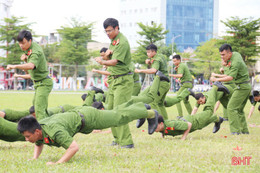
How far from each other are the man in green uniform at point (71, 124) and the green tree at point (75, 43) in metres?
46.8

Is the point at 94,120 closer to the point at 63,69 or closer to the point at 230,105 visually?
the point at 230,105

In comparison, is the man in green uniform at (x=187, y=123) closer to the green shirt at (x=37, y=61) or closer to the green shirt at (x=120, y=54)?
the green shirt at (x=120, y=54)

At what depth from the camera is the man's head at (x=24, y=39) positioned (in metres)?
6.48

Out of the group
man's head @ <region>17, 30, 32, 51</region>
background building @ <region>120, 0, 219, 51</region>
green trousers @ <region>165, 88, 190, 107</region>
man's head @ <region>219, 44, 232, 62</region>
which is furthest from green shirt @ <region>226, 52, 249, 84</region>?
background building @ <region>120, 0, 219, 51</region>

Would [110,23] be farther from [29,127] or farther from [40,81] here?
[29,127]

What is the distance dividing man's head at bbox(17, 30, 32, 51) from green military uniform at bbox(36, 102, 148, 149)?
2.05 metres

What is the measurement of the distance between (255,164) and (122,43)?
299cm

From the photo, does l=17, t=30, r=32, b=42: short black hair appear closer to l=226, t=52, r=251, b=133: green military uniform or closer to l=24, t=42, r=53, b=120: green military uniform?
l=24, t=42, r=53, b=120: green military uniform

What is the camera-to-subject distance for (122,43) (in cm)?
633

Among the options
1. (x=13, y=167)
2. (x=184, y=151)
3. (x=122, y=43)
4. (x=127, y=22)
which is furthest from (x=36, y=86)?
(x=127, y=22)

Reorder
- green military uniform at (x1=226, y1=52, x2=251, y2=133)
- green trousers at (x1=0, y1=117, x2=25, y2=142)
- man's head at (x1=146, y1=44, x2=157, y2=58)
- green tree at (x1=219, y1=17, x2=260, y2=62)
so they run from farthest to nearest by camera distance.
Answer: green tree at (x1=219, y1=17, x2=260, y2=62) → man's head at (x1=146, y1=44, x2=157, y2=58) → green military uniform at (x1=226, y1=52, x2=251, y2=133) → green trousers at (x1=0, y1=117, x2=25, y2=142)

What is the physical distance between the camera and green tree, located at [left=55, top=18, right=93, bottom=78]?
170 feet

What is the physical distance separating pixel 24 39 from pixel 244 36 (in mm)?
35703

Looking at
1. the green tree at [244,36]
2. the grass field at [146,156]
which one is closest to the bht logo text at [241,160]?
the grass field at [146,156]
